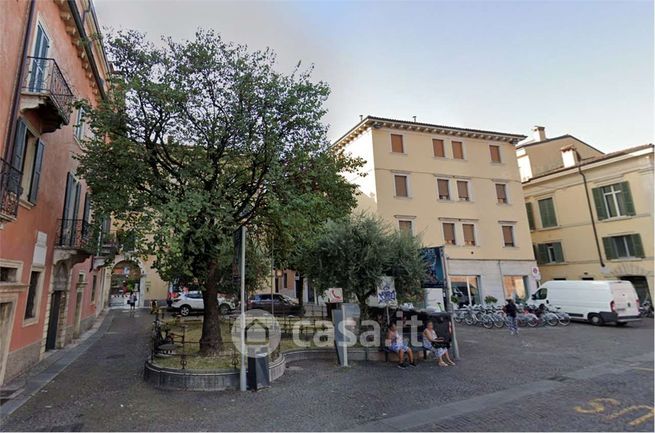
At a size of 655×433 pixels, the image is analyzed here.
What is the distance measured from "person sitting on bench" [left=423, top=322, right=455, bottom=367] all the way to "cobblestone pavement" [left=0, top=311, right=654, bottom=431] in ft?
1.33

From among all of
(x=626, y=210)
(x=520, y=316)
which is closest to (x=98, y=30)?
(x=520, y=316)

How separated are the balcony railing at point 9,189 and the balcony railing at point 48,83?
206 cm

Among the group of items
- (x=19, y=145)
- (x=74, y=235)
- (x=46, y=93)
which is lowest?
(x=74, y=235)

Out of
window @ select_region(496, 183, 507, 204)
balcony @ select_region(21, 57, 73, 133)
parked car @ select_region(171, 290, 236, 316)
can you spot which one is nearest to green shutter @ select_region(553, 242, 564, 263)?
window @ select_region(496, 183, 507, 204)

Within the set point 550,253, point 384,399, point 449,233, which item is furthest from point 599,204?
point 384,399

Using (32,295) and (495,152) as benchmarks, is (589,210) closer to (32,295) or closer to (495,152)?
(495,152)

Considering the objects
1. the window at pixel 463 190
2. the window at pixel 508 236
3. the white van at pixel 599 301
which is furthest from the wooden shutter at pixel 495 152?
the white van at pixel 599 301

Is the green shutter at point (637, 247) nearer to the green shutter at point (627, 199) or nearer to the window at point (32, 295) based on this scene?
the green shutter at point (627, 199)

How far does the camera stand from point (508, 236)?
28.7 meters

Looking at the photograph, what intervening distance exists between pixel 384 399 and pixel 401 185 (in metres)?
21.0

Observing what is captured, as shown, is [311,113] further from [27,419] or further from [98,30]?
[98,30]

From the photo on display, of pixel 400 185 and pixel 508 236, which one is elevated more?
pixel 400 185

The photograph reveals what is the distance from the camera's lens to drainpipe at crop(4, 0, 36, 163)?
26.1 feet

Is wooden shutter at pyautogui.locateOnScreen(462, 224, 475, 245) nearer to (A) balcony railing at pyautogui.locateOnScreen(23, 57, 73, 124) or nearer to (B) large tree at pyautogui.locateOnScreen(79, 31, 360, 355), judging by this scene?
(B) large tree at pyautogui.locateOnScreen(79, 31, 360, 355)
